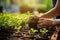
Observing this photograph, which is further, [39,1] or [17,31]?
[39,1]

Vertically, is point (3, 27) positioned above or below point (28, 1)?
below

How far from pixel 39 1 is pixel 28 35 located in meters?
1.42

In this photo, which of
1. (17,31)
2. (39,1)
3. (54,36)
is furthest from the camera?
(39,1)

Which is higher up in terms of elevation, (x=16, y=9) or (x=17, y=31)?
(x=16, y=9)

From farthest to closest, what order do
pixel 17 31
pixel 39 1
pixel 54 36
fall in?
1. pixel 39 1
2. pixel 17 31
3. pixel 54 36

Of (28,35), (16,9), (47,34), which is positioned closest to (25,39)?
(28,35)

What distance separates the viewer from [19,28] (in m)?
1.26

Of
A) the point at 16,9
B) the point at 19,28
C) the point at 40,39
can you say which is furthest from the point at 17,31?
the point at 16,9

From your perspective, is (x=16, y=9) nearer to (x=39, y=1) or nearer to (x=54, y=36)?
(x=39, y=1)

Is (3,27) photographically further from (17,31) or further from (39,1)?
(39,1)

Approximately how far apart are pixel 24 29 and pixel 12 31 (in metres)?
0.10

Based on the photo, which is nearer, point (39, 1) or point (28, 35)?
point (28, 35)

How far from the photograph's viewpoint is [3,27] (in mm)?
1283

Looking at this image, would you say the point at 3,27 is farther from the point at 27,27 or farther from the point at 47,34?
the point at 47,34
